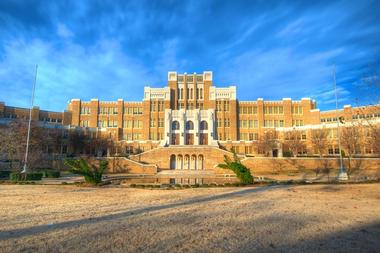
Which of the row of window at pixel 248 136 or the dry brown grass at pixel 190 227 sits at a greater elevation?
Answer: the row of window at pixel 248 136

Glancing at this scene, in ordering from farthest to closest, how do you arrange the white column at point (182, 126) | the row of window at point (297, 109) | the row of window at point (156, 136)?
1. the row of window at point (297, 109)
2. the row of window at point (156, 136)
3. the white column at point (182, 126)

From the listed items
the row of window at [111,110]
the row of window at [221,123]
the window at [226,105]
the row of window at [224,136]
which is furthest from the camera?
the row of window at [111,110]

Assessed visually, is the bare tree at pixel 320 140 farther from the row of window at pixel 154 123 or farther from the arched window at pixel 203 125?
the row of window at pixel 154 123

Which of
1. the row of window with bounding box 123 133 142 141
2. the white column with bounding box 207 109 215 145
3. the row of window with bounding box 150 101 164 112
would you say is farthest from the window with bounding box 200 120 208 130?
Answer: the row of window with bounding box 123 133 142 141

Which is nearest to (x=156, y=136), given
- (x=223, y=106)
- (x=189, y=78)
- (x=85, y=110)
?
(x=189, y=78)

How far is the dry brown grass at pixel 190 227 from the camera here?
591 cm

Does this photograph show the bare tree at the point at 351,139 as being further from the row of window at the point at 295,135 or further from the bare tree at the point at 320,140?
the row of window at the point at 295,135

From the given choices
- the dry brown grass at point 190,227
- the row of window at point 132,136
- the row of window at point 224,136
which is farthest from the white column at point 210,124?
the dry brown grass at point 190,227

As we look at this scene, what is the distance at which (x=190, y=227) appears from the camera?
7578 millimetres

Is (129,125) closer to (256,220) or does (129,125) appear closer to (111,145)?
(111,145)

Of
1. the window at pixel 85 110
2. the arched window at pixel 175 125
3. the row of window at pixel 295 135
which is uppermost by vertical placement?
the window at pixel 85 110

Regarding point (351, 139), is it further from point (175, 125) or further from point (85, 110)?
point (85, 110)

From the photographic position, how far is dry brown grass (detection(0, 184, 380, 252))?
5914 mm

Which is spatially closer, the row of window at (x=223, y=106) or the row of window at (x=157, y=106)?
the row of window at (x=223, y=106)
